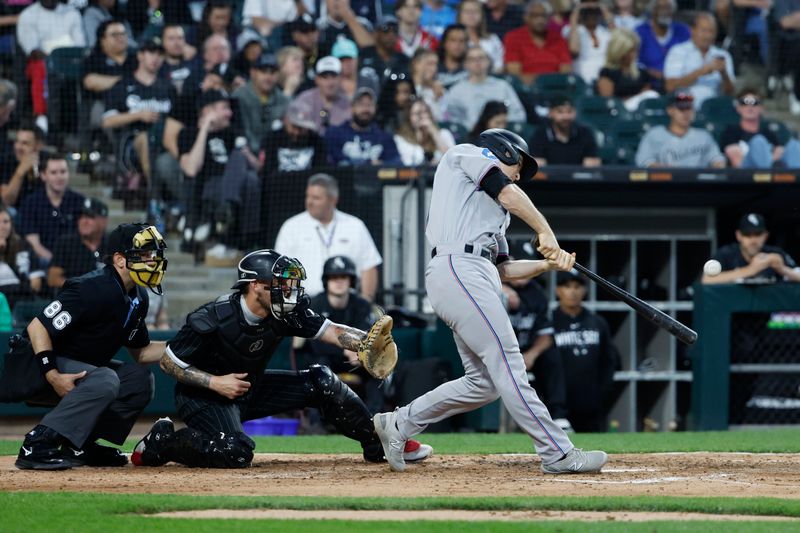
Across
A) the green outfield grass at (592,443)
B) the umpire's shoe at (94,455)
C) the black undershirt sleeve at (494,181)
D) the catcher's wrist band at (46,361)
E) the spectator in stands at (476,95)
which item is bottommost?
the green outfield grass at (592,443)

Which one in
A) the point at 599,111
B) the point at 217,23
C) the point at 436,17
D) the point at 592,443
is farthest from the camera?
the point at 436,17

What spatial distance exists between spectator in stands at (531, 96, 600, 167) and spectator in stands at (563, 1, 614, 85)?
2348mm

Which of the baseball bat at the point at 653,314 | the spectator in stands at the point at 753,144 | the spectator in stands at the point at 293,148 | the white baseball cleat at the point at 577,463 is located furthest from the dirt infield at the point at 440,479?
the spectator in stands at the point at 753,144

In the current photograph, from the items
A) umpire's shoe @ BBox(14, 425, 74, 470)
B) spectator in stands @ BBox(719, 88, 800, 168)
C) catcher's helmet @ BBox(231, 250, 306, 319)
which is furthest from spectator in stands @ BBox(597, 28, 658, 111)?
umpire's shoe @ BBox(14, 425, 74, 470)

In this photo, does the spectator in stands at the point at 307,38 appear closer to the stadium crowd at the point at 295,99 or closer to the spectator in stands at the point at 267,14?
the stadium crowd at the point at 295,99

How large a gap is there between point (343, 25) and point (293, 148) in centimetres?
239

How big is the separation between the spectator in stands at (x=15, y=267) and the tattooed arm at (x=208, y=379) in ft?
14.5

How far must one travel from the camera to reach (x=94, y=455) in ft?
22.0

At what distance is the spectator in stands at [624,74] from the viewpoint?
13.8 metres

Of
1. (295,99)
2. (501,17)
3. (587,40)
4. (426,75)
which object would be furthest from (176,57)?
(587,40)

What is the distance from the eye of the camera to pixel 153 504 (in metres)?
5.06

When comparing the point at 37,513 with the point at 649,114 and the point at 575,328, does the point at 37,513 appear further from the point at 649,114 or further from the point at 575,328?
the point at 649,114

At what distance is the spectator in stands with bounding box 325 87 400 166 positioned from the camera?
11648 millimetres

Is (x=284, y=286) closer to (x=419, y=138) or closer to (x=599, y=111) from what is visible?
(x=419, y=138)
